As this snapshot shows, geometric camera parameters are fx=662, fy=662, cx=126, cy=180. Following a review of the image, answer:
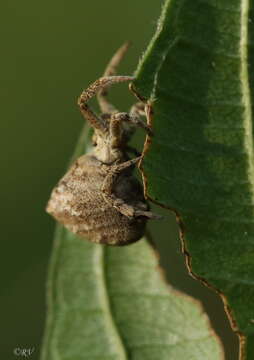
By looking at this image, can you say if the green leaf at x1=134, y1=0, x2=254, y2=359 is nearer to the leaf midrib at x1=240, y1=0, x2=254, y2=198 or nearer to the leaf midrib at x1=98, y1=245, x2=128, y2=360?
the leaf midrib at x1=240, y1=0, x2=254, y2=198

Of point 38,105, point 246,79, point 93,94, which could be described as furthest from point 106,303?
point 38,105

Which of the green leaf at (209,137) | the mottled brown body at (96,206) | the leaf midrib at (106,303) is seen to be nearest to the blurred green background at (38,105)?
the leaf midrib at (106,303)

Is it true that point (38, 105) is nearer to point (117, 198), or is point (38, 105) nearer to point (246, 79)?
point (117, 198)

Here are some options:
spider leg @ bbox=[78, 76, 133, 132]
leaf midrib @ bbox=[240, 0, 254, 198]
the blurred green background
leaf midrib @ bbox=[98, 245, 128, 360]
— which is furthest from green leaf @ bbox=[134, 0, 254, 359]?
the blurred green background

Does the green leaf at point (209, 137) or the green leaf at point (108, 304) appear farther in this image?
the green leaf at point (108, 304)

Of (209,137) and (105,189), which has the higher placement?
(209,137)

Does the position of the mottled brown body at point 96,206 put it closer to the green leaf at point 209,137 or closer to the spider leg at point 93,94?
the spider leg at point 93,94
